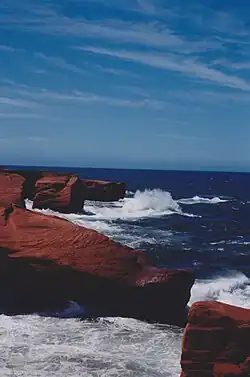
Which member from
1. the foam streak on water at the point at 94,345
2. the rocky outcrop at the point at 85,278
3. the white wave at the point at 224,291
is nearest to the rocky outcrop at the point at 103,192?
the white wave at the point at 224,291

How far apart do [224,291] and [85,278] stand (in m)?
6.11

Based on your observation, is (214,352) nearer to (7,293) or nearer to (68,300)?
(68,300)

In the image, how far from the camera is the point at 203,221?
48.1 m

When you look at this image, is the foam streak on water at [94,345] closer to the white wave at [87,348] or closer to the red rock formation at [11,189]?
the white wave at [87,348]

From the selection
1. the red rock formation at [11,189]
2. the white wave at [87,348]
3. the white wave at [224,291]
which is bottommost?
the white wave at [87,348]

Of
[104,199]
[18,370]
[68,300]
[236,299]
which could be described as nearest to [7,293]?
[68,300]

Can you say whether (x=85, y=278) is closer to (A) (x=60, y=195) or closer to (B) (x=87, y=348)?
(B) (x=87, y=348)

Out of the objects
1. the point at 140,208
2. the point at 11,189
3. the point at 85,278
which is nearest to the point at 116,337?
the point at 85,278

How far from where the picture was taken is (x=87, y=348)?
13.6 meters

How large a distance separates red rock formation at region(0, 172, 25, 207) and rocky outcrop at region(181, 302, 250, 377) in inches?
933

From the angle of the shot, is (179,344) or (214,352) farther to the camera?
(179,344)

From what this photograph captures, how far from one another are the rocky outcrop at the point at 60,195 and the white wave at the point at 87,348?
29.1 metres

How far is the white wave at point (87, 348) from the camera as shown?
12.2 m

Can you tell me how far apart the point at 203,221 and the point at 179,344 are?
34536 mm
